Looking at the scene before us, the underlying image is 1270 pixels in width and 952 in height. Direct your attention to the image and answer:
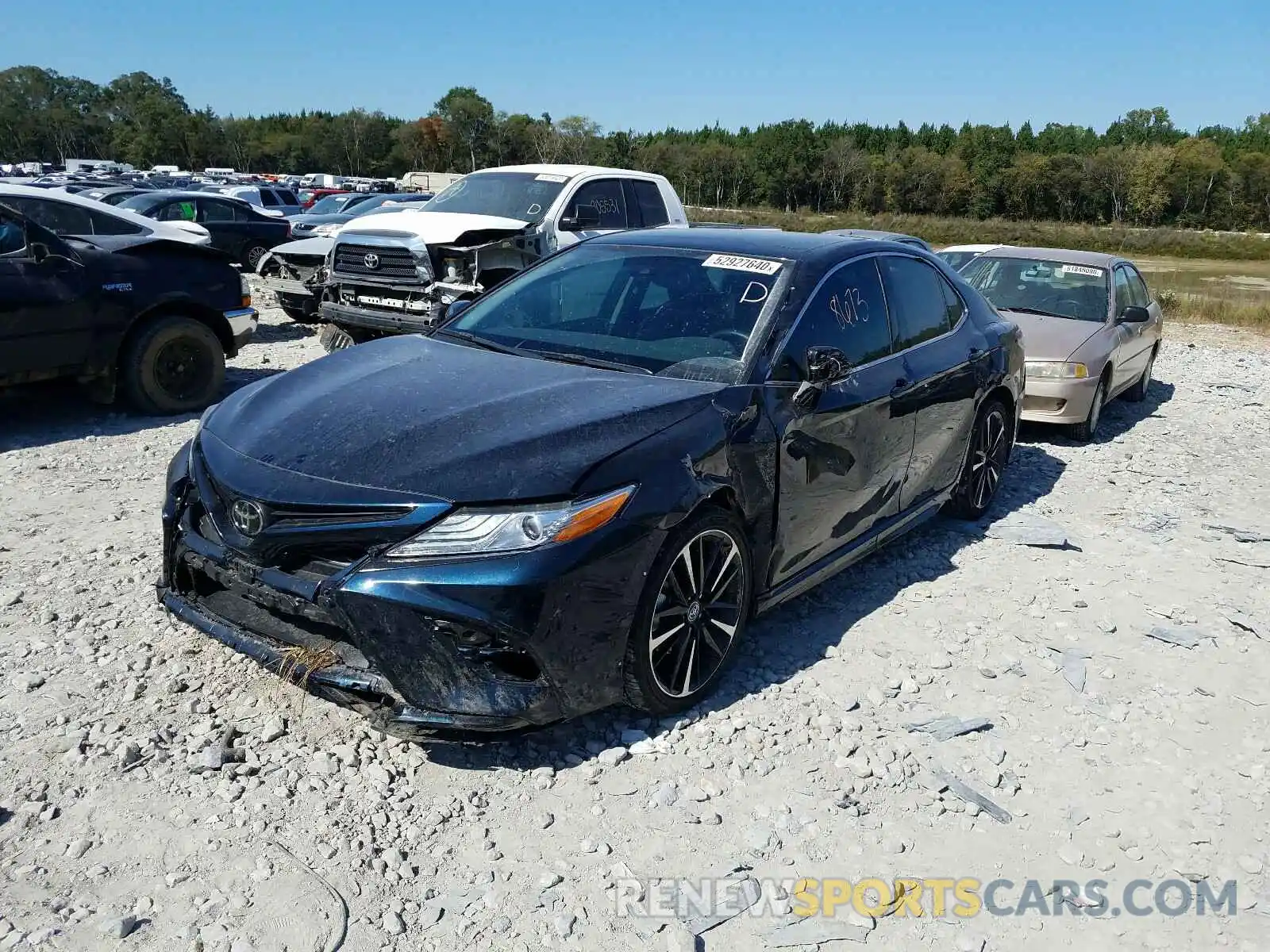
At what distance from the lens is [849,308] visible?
4.59 m

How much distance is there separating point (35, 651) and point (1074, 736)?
13.3 feet

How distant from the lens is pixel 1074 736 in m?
3.79

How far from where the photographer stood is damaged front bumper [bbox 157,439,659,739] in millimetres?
2975

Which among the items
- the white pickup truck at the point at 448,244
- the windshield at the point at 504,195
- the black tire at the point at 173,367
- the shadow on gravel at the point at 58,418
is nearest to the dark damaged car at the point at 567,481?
the shadow on gravel at the point at 58,418

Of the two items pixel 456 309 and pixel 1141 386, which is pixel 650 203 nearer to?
pixel 1141 386

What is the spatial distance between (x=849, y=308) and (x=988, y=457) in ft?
6.85

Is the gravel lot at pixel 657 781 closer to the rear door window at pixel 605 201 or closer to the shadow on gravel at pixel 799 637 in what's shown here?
the shadow on gravel at pixel 799 637

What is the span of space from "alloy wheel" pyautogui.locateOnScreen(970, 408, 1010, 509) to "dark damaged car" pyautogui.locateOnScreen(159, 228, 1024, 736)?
1.03 m

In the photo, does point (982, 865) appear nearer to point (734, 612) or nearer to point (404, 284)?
point (734, 612)

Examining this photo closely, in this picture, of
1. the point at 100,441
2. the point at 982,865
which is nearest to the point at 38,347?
the point at 100,441

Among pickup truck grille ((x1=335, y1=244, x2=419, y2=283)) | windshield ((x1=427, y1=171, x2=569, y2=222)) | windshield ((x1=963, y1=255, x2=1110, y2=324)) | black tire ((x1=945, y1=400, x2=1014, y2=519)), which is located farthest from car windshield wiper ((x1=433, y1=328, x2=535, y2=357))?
windshield ((x1=427, y1=171, x2=569, y2=222))

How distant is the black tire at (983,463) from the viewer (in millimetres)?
5934

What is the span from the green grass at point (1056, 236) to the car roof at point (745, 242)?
52.4 m

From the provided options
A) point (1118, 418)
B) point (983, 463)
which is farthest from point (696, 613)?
point (1118, 418)
